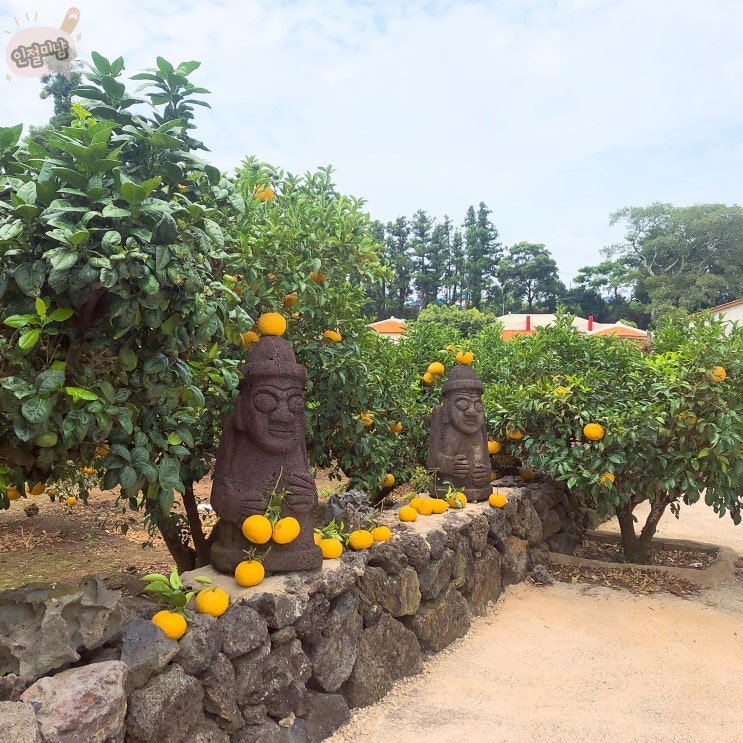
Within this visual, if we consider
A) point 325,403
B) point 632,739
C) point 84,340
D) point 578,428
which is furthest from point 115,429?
point 578,428

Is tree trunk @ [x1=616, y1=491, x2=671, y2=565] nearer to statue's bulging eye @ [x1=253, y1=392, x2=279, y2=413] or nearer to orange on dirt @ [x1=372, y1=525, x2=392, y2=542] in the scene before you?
orange on dirt @ [x1=372, y1=525, x2=392, y2=542]

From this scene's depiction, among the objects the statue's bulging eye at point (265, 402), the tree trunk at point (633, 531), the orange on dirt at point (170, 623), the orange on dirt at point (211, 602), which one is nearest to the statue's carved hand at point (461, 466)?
the tree trunk at point (633, 531)

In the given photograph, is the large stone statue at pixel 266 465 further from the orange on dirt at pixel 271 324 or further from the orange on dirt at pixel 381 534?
the orange on dirt at pixel 381 534

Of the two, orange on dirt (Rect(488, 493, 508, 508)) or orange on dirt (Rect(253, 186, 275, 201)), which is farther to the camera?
orange on dirt (Rect(488, 493, 508, 508))

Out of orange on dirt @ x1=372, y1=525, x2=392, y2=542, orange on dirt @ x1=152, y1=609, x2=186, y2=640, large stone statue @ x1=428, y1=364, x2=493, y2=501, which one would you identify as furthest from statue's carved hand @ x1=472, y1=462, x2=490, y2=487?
orange on dirt @ x1=152, y1=609, x2=186, y2=640

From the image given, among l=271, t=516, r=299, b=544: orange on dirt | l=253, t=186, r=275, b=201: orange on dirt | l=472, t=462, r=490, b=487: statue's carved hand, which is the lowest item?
l=472, t=462, r=490, b=487: statue's carved hand

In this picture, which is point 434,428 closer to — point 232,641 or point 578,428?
point 578,428

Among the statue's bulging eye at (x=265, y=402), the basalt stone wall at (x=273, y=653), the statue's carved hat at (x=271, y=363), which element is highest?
the statue's carved hat at (x=271, y=363)

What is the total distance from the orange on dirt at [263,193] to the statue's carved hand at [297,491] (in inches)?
80.9

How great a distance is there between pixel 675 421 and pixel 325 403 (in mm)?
3061

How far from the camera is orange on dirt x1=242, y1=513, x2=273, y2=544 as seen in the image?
2.96m

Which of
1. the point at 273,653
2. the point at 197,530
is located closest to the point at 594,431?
the point at 197,530

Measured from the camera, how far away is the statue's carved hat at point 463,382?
5.33m

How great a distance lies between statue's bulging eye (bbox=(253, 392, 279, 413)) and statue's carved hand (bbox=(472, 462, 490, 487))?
2.69 m
